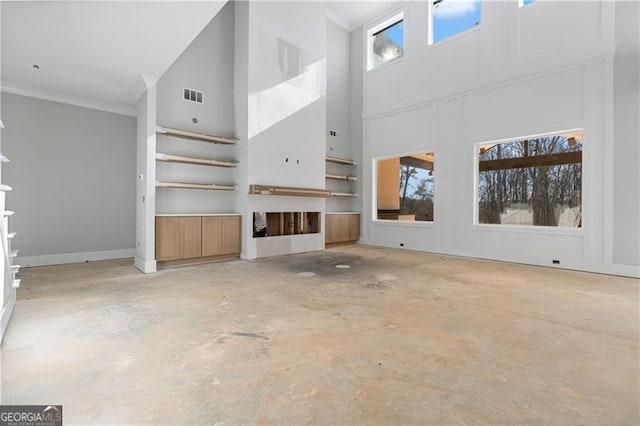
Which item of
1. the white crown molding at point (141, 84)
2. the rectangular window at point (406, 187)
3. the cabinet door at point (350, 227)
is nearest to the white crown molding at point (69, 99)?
the white crown molding at point (141, 84)

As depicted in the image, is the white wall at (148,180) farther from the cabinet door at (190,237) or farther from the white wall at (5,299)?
the white wall at (5,299)

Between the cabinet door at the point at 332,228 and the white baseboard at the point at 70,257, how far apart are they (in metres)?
4.49

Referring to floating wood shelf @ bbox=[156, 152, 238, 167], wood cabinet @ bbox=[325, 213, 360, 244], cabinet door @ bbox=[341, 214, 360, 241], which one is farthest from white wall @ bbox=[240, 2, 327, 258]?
cabinet door @ bbox=[341, 214, 360, 241]

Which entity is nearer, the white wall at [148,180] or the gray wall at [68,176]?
the white wall at [148,180]

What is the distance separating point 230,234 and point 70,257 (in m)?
2.95

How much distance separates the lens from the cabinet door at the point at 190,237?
5.34m

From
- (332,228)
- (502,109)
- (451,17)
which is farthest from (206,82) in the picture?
(502,109)

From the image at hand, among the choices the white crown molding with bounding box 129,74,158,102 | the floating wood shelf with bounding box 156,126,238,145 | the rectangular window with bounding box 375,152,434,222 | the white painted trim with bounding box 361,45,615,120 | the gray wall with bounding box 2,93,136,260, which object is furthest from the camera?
the rectangular window with bounding box 375,152,434,222

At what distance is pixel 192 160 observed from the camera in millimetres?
5609

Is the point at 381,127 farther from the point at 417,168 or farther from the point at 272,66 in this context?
the point at 272,66

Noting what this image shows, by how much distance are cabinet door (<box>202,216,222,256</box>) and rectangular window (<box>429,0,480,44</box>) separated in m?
6.60

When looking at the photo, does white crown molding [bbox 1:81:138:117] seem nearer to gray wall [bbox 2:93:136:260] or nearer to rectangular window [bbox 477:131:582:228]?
gray wall [bbox 2:93:136:260]

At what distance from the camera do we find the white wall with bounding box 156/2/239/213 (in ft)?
18.6

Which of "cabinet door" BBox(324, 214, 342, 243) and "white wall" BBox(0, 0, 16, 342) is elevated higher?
"cabinet door" BBox(324, 214, 342, 243)
